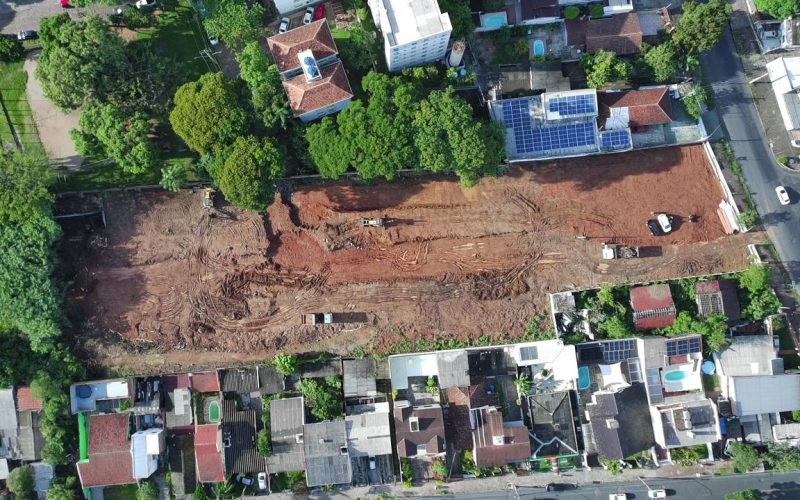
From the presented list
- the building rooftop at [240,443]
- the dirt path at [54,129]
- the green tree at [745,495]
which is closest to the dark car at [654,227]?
the green tree at [745,495]

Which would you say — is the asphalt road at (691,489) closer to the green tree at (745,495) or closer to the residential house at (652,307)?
the green tree at (745,495)

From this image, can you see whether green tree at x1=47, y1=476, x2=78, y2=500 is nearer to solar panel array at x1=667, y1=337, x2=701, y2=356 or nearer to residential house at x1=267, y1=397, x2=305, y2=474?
residential house at x1=267, y1=397, x2=305, y2=474

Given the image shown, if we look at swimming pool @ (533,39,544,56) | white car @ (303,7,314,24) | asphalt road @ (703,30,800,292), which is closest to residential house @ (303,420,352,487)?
white car @ (303,7,314,24)

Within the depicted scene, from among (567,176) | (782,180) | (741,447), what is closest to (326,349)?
(567,176)

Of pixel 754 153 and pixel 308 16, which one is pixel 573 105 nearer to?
pixel 754 153

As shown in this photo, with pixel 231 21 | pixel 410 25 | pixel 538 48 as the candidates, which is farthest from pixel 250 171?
pixel 538 48

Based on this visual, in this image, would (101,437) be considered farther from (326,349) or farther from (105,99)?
(105,99)
